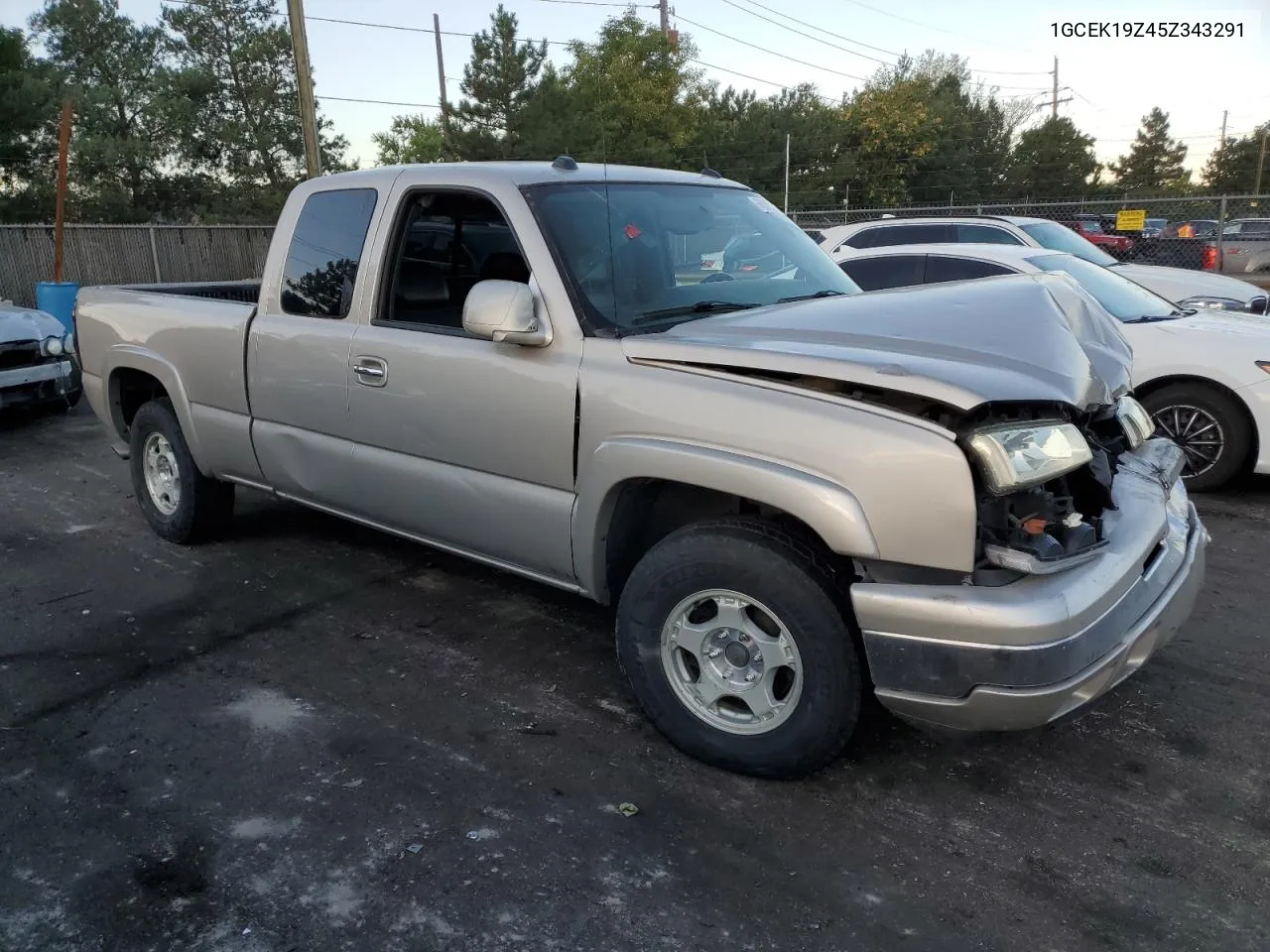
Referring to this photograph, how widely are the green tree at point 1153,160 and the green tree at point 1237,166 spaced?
2776mm

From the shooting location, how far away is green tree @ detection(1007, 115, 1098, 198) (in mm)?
47938

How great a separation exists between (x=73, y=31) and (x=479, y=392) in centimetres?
4336

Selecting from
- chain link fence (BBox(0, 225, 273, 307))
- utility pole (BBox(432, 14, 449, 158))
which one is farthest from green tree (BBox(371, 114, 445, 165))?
chain link fence (BBox(0, 225, 273, 307))

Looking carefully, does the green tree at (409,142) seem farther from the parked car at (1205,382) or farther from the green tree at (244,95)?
the parked car at (1205,382)

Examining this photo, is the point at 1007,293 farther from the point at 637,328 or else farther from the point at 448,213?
the point at 448,213

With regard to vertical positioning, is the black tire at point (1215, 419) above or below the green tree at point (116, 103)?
below

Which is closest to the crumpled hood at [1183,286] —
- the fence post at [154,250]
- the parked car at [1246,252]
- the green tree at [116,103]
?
the parked car at [1246,252]

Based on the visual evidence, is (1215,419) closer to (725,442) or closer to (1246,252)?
(725,442)

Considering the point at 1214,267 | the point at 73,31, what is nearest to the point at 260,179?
the point at 73,31

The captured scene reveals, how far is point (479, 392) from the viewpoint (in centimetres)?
368

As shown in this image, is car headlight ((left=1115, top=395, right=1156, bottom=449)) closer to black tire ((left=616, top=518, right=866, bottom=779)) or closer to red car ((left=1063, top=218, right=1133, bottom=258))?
black tire ((left=616, top=518, right=866, bottom=779))

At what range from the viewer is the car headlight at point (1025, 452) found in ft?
8.55

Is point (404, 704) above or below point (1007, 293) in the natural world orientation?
below

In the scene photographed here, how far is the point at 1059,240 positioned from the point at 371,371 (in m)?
8.64
